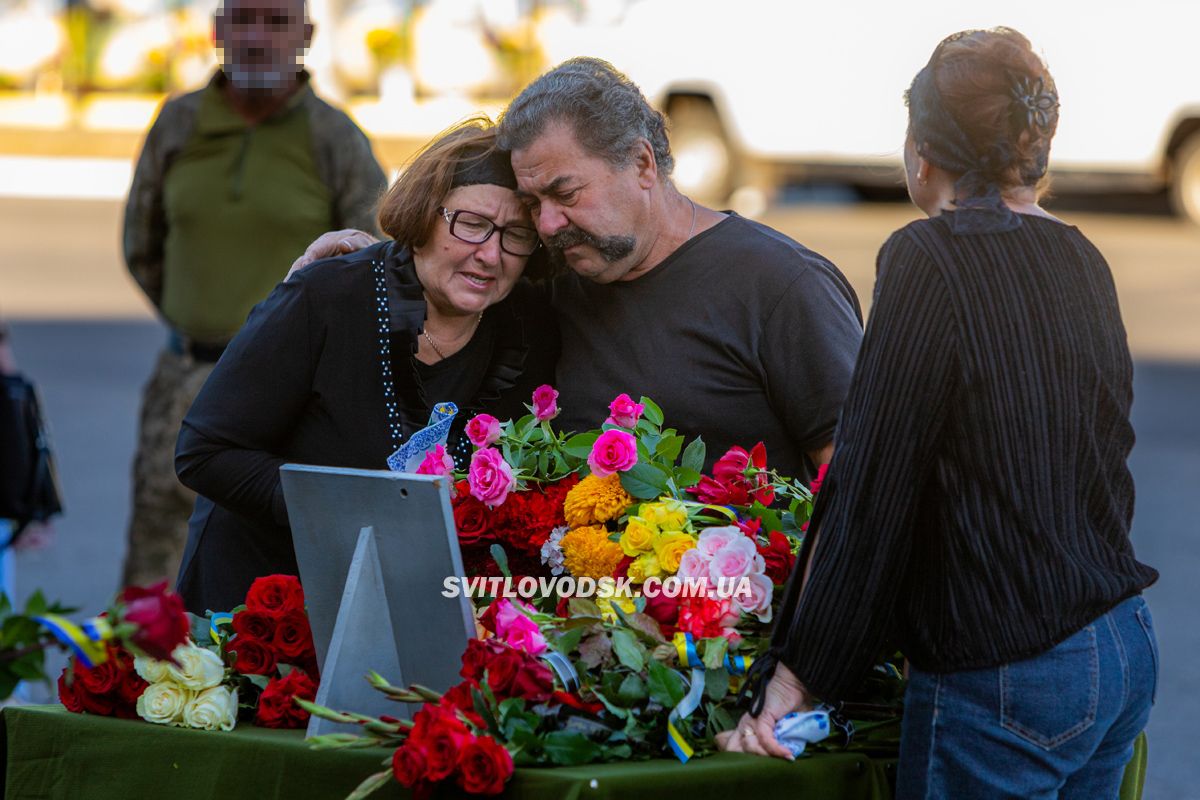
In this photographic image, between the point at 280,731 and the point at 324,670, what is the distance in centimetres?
16

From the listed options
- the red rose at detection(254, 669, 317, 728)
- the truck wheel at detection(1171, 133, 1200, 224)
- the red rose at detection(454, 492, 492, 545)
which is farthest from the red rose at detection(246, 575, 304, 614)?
the truck wheel at detection(1171, 133, 1200, 224)

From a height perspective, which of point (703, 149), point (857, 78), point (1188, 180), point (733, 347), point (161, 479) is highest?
point (857, 78)

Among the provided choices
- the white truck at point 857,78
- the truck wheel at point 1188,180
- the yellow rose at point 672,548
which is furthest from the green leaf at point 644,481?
the truck wheel at point 1188,180

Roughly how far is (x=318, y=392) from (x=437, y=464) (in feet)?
1.37

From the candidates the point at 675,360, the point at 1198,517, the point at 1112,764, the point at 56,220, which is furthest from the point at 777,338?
the point at 56,220

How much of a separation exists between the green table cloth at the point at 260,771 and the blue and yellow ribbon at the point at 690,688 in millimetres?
23

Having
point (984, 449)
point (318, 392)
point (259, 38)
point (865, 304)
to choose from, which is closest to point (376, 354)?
point (318, 392)

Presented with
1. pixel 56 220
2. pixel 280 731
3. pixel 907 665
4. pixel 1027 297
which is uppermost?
pixel 1027 297

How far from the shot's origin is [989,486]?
1979mm

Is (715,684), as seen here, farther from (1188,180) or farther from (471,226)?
(1188,180)

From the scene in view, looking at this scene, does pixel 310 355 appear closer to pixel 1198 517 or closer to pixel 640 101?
pixel 640 101

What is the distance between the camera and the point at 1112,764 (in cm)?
207

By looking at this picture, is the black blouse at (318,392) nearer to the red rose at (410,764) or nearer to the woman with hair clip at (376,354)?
the woman with hair clip at (376,354)

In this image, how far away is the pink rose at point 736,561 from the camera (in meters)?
2.18
